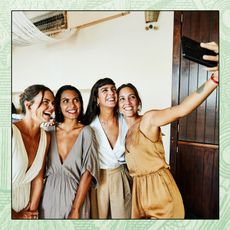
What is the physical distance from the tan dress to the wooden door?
7 centimetres

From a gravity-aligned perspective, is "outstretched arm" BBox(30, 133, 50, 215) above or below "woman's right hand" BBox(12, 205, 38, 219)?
above

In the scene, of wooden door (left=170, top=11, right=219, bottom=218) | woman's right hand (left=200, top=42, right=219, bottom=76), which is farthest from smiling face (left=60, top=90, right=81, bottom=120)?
woman's right hand (left=200, top=42, right=219, bottom=76)

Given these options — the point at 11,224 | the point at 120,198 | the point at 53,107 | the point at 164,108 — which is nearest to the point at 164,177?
the point at 120,198

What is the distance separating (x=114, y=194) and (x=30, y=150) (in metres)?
0.49

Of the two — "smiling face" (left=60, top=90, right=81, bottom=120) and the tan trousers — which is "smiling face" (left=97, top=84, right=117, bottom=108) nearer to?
"smiling face" (left=60, top=90, right=81, bottom=120)

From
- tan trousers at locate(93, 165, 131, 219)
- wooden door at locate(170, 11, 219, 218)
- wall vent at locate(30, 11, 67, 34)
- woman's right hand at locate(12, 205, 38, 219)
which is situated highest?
wall vent at locate(30, 11, 67, 34)

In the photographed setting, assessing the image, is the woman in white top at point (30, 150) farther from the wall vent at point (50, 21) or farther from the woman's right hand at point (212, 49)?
the woman's right hand at point (212, 49)

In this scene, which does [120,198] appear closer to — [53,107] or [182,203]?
[182,203]

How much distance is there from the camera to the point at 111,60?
60.6 inches

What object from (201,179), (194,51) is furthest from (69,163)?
(194,51)

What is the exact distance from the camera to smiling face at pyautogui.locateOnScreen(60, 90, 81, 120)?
1.53 meters

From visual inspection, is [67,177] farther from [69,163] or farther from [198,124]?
[198,124]

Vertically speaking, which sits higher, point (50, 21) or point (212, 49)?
point (50, 21)

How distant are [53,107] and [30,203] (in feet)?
1.68
